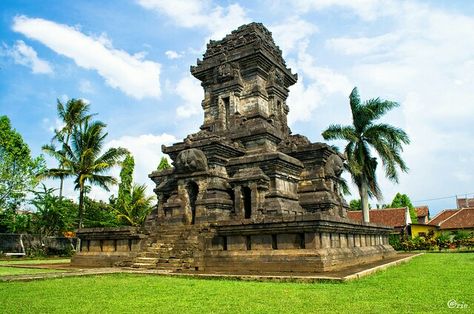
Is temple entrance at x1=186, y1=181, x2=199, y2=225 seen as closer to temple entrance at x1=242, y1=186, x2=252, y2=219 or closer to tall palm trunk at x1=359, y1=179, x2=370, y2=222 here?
temple entrance at x1=242, y1=186, x2=252, y2=219

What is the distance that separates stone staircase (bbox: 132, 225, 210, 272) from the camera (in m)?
14.6

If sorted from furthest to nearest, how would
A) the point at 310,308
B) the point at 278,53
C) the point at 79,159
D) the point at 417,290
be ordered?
the point at 79,159
the point at 278,53
the point at 417,290
the point at 310,308

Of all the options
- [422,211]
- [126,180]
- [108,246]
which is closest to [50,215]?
[126,180]

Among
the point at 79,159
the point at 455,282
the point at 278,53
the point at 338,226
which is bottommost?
the point at 455,282

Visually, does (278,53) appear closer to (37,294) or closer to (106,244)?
(106,244)

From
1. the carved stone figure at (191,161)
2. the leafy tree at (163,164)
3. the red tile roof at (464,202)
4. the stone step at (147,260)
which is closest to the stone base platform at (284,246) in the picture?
the stone step at (147,260)

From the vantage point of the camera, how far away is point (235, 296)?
8242 millimetres

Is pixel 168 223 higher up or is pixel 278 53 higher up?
pixel 278 53

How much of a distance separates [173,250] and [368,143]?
1771 cm

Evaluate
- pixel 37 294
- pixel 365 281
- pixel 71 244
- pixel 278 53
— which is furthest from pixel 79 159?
pixel 365 281

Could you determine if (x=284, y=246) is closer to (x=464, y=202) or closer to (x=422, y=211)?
(x=422, y=211)

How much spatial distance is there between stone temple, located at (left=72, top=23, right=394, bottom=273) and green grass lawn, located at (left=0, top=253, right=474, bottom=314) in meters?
2.82

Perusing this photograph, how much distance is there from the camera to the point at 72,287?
989 centimetres

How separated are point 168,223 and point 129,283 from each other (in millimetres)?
7793
